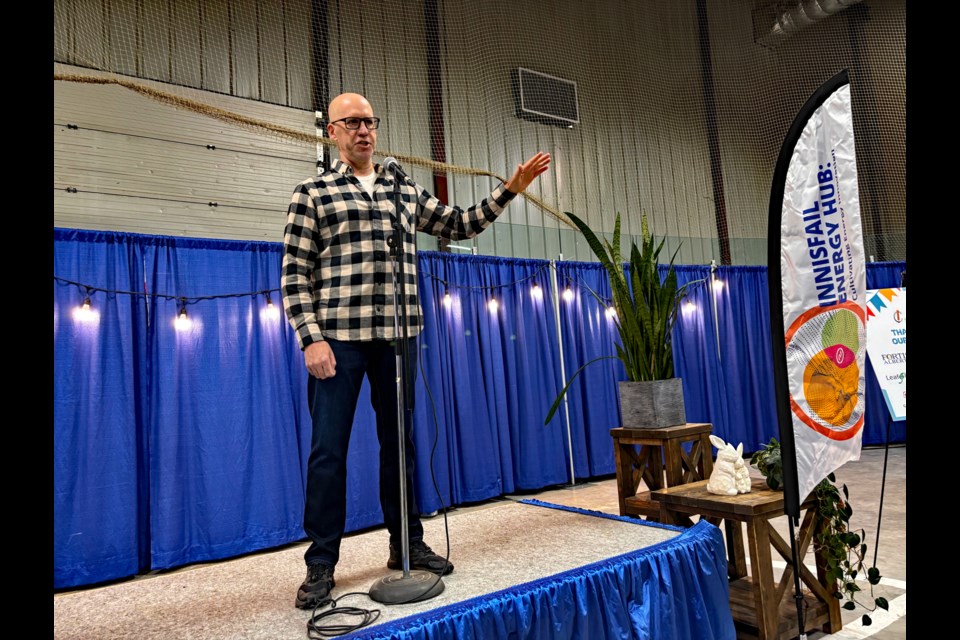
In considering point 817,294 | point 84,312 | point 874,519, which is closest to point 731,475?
point 817,294

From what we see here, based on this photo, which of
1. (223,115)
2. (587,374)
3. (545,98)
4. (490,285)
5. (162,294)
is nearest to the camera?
(223,115)

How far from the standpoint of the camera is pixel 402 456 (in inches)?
54.6

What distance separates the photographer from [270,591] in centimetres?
171

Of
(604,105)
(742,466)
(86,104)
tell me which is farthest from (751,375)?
(86,104)

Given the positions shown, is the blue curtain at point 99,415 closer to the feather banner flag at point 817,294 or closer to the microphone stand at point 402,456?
the microphone stand at point 402,456

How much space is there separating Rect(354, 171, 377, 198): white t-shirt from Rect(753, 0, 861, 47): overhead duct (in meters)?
4.80

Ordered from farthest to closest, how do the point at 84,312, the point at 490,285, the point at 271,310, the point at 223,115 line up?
the point at 490,285, the point at 271,310, the point at 84,312, the point at 223,115

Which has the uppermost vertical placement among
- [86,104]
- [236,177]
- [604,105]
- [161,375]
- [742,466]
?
[604,105]

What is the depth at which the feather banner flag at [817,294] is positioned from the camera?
1515 millimetres

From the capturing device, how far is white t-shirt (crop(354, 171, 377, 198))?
1.73 metres

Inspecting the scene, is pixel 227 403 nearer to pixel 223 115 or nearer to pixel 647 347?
pixel 223 115

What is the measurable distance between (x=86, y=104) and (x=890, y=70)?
6.26m

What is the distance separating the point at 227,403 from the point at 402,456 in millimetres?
2723

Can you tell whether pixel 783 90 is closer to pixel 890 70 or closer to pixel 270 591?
pixel 890 70
